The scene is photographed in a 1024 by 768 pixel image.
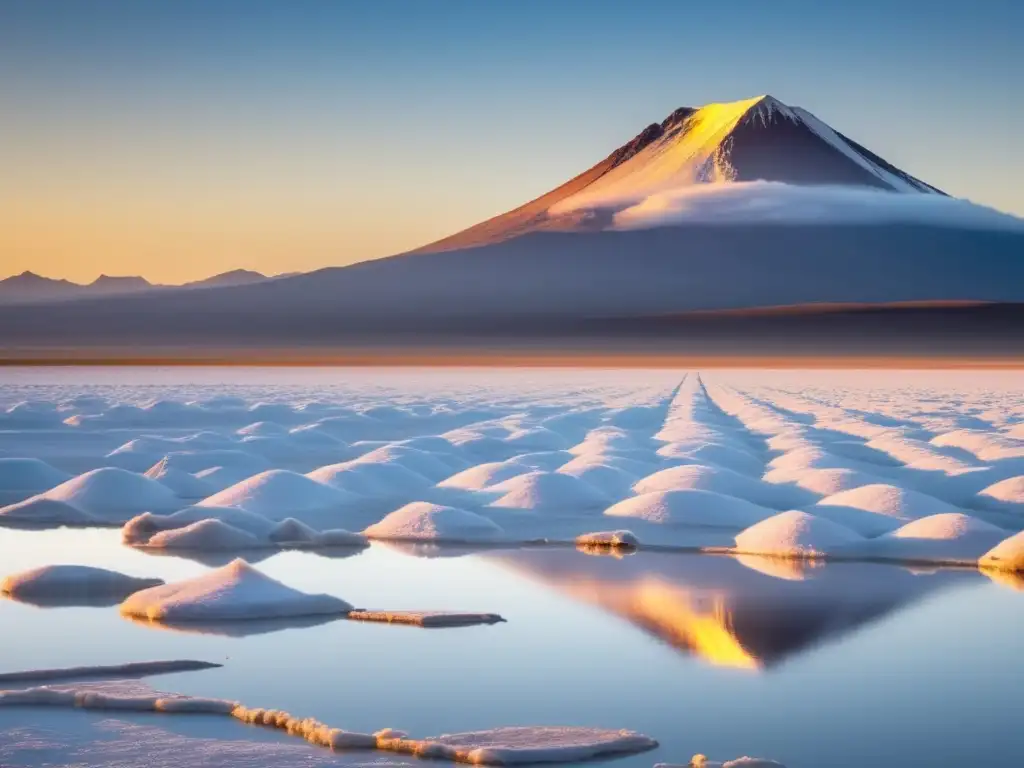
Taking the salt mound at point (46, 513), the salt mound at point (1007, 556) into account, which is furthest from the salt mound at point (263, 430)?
the salt mound at point (1007, 556)

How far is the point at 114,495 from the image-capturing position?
465 inches

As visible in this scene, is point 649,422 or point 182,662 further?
point 649,422

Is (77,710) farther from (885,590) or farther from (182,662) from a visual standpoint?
(885,590)

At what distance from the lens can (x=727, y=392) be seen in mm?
35688

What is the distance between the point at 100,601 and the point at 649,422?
46.3 feet

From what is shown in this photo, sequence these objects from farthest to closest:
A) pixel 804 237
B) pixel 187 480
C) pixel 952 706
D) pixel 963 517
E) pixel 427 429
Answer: pixel 804 237
pixel 427 429
pixel 187 480
pixel 963 517
pixel 952 706

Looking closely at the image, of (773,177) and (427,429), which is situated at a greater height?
(773,177)

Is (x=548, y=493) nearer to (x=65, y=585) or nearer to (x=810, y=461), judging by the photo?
(x=810, y=461)

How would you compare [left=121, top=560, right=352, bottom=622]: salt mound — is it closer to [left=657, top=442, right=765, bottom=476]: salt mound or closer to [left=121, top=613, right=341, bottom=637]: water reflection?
[left=121, top=613, right=341, bottom=637]: water reflection

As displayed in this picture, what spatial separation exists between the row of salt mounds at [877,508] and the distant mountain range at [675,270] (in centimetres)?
7718

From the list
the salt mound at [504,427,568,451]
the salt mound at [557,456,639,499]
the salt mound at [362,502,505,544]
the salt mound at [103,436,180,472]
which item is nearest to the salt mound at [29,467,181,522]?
the salt mound at [362,502,505,544]

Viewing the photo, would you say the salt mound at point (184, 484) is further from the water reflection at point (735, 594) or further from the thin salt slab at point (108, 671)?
the thin salt slab at point (108, 671)

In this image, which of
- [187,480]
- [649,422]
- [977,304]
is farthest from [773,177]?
[187,480]

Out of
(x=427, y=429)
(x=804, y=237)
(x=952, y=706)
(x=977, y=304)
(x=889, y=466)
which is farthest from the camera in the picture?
(x=804, y=237)
